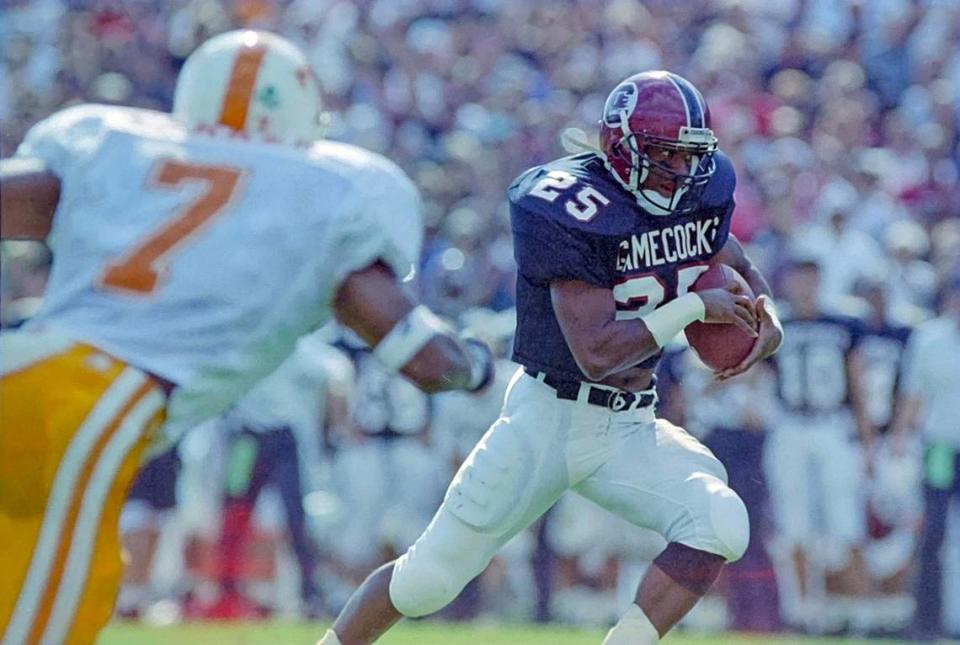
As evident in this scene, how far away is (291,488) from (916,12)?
15.7 feet

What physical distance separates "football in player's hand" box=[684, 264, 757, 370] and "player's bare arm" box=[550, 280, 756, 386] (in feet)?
0.32

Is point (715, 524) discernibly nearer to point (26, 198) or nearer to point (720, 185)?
point (720, 185)

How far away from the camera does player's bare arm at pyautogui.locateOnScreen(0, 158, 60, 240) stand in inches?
147

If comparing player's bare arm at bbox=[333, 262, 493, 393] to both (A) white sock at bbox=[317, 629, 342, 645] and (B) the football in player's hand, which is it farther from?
(A) white sock at bbox=[317, 629, 342, 645]

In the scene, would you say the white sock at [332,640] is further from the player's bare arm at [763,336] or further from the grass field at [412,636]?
the grass field at [412,636]

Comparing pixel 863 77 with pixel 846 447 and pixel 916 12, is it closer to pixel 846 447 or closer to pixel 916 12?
pixel 916 12

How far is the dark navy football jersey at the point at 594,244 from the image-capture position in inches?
186

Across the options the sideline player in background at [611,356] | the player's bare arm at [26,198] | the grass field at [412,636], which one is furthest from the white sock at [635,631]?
the grass field at [412,636]

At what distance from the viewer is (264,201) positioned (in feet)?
12.4

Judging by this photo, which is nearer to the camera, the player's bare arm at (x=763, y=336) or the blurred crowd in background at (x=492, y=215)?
the player's bare arm at (x=763, y=336)

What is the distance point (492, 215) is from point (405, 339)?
6.95 m

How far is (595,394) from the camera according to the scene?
4.89 meters

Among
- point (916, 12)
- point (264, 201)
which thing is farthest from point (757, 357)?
point (916, 12)

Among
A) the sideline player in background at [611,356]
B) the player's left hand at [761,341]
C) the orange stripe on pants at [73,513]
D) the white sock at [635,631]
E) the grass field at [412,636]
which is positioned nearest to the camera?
the orange stripe on pants at [73,513]
